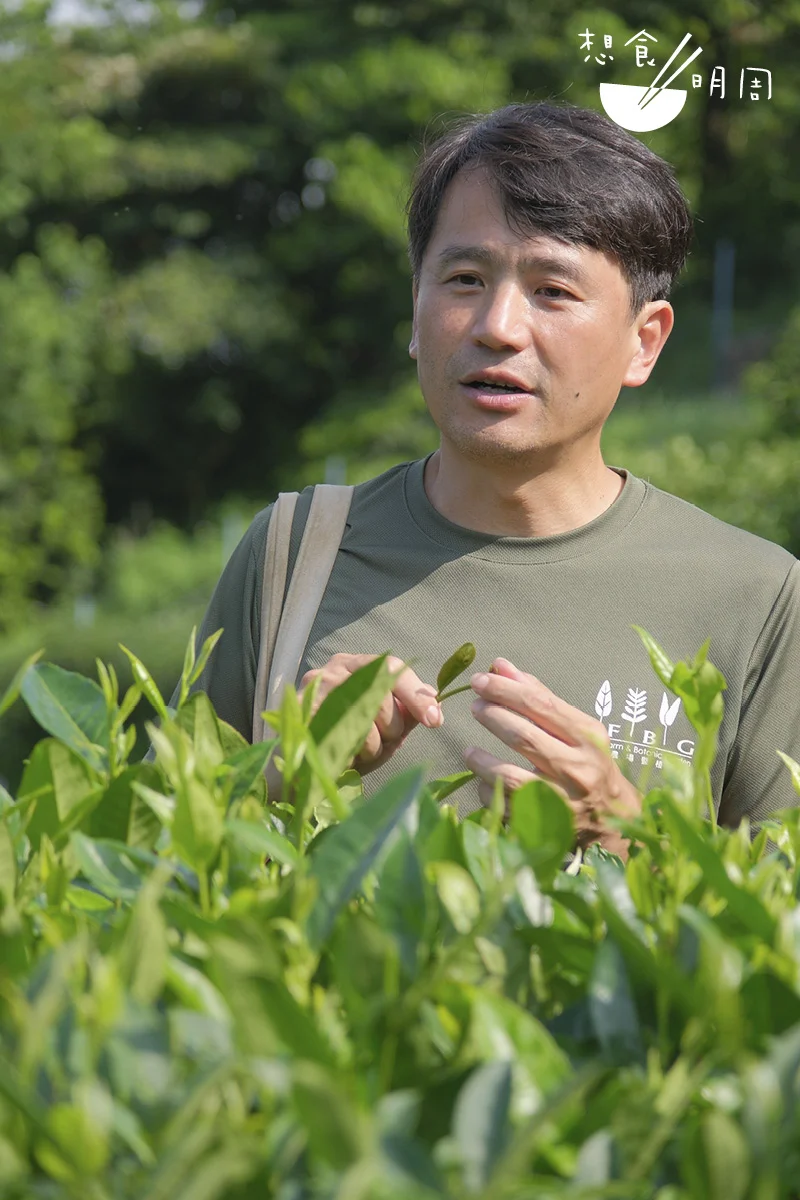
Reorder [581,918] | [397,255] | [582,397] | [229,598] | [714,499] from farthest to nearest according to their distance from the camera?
[397,255] < [714,499] < [229,598] < [582,397] < [581,918]

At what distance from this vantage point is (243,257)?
20109 millimetres

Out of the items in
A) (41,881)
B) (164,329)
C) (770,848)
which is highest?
(41,881)

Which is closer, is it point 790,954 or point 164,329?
point 790,954

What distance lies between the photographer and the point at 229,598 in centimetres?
199

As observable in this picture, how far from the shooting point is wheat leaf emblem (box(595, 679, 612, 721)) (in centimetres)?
179

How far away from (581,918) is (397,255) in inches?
721

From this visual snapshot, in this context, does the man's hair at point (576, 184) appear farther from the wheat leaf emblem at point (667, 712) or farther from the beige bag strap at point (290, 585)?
the wheat leaf emblem at point (667, 712)

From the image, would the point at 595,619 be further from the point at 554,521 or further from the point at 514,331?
the point at 514,331

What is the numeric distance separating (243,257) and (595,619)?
1904cm

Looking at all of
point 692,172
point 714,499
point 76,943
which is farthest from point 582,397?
point 692,172

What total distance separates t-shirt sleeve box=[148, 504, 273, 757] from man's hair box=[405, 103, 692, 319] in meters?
0.44

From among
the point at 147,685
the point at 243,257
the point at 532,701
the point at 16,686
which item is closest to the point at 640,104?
the point at 532,701

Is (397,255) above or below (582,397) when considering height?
below

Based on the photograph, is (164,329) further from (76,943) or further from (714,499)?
(76,943)
